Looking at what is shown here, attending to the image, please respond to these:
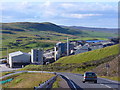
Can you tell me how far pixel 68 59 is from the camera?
10706 cm

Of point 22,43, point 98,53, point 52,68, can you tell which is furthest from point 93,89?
point 22,43

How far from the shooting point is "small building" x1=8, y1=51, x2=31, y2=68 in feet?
351

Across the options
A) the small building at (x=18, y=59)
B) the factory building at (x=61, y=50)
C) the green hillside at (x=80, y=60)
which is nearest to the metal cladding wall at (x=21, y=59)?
the small building at (x=18, y=59)

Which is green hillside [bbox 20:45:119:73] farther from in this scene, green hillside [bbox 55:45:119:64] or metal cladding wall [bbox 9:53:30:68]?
metal cladding wall [bbox 9:53:30:68]

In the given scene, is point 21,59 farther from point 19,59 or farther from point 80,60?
point 80,60

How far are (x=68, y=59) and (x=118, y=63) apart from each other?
41.4m

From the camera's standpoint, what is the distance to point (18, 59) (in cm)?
11056

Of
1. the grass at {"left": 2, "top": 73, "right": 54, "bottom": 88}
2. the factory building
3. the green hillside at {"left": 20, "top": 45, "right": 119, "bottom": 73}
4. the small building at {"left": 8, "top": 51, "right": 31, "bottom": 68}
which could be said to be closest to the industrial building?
the small building at {"left": 8, "top": 51, "right": 31, "bottom": 68}

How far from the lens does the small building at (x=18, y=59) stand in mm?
106875

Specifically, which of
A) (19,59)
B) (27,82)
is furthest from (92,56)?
(27,82)

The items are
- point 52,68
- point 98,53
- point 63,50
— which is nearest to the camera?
point 52,68

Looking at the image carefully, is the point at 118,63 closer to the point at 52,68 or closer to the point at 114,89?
the point at 52,68

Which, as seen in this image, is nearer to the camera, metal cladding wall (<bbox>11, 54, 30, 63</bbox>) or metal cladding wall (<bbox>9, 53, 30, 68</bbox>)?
metal cladding wall (<bbox>9, 53, 30, 68</bbox>)

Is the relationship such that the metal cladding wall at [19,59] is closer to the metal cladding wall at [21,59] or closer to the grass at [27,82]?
the metal cladding wall at [21,59]
